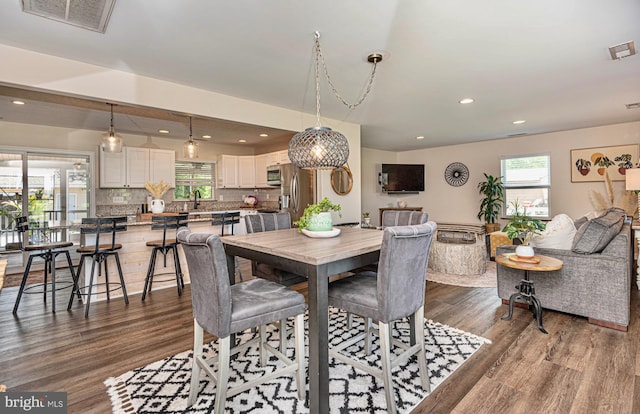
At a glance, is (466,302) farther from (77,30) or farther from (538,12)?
(77,30)

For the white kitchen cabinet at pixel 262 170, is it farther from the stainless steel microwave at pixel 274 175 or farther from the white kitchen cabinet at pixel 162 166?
the white kitchen cabinet at pixel 162 166

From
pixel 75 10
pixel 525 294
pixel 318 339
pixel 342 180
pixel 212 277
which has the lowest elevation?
pixel 525 294

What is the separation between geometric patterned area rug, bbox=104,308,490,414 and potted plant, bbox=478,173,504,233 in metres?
5.11

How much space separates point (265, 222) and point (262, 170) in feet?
13.0

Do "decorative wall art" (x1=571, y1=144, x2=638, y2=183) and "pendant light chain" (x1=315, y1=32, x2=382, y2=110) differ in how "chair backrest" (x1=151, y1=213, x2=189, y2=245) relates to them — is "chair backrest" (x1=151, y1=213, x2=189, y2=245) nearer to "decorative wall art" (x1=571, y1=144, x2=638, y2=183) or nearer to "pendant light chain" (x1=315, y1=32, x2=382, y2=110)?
"pendant light chain" (x1=315, y1=32, x2=382, y2=110)

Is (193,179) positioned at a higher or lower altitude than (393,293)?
higher

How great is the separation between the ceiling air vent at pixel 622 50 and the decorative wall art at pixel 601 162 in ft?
12.6

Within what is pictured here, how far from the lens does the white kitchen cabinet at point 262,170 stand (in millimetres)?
6645

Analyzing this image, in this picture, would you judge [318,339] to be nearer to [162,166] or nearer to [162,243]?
[162,243]

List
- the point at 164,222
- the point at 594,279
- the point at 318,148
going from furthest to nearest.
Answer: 1. the point at 164,222
2. the point at 594,279
3. the point at 318,148

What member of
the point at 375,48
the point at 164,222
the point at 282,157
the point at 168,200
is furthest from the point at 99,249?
the point at 282,157

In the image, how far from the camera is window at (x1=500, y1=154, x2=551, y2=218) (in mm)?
6395

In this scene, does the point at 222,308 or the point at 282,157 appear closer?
the point at 222,308

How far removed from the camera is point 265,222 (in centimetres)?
303
